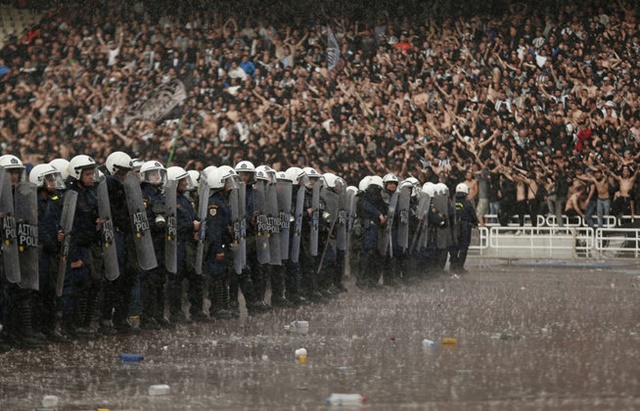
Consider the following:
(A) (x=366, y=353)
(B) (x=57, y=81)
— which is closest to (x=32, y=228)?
(A) (x=366, y=353)

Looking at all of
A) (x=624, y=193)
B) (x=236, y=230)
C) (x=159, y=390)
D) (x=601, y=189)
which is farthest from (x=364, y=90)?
(x=159, y=390)

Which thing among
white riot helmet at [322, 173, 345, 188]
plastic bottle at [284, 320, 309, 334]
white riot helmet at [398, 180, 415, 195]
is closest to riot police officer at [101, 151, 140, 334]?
plastic bottle at [284, 320, 309, 334]

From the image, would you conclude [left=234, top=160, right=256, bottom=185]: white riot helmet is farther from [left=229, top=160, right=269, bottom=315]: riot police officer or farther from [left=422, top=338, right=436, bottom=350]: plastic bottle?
[left=422, top=338, right=436, bottom=350]: plastic bottle

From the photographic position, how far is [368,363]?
33.6 ft

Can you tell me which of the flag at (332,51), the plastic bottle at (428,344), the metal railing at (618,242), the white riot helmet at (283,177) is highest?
the flag at (332,51)

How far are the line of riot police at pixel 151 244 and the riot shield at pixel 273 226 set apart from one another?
0.04ft

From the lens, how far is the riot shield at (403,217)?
71.5 feet

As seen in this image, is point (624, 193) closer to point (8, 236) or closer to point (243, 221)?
point (243, 221)

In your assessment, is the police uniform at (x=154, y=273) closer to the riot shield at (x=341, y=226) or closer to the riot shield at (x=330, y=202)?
the riot shield at (x=330, y=202)

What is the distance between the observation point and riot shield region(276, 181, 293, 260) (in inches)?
664

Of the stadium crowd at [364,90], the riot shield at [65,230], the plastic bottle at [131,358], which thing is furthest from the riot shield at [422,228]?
the plastic bottle at [131,358]

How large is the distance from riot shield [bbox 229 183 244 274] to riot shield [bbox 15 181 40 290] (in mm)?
3897

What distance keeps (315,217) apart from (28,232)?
7.25m

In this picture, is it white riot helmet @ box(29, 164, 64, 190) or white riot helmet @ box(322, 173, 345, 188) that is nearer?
white riot helmet @ box(29, 164, 64, 190)
